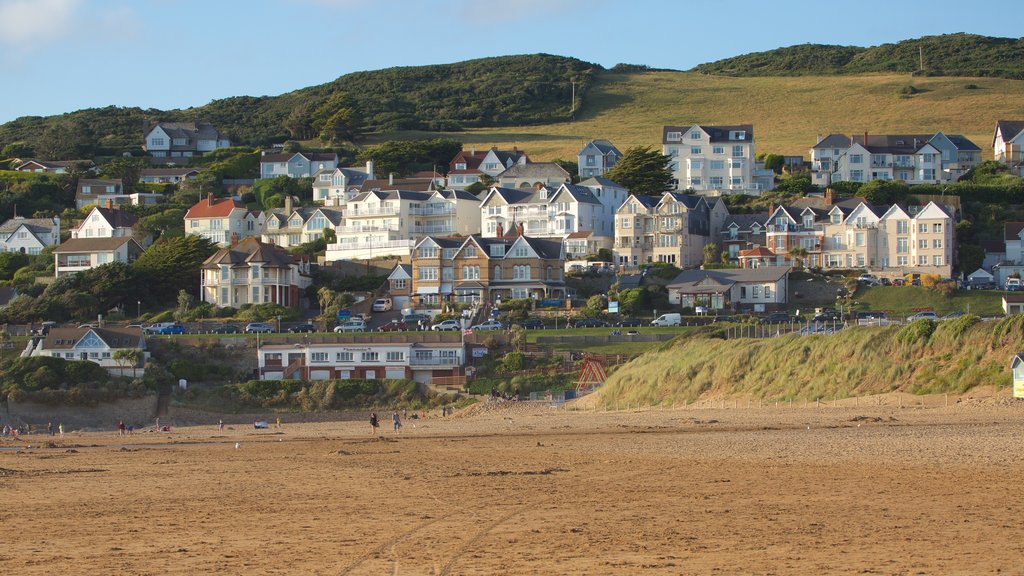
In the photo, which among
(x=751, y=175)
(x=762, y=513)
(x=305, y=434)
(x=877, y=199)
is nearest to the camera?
(x=762, y=513)

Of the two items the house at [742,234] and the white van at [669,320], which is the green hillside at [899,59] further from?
the white van at [669,320]

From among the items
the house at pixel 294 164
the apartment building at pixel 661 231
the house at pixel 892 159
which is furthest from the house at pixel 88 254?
the house at pixel 892 159

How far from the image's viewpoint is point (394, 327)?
6047 cm

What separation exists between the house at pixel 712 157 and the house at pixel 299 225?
22503 mm

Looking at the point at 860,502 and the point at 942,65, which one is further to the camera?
the point at 942,65

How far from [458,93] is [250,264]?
74771mm

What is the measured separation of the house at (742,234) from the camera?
7412 centimetres

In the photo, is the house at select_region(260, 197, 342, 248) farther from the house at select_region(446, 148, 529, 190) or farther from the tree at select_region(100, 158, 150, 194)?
the tree at select_region(100, 158, 150, 194)

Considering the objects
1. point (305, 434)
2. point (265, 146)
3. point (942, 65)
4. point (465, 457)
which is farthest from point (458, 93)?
point (465, 457)

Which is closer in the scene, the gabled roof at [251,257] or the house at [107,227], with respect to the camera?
the gabled roof at [251,257]

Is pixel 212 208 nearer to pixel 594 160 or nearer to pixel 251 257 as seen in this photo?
pixel 251 257

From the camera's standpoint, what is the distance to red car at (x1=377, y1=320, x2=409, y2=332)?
58.9 m

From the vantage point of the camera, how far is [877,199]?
75.9 m

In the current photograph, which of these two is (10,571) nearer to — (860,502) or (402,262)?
(860,502)
